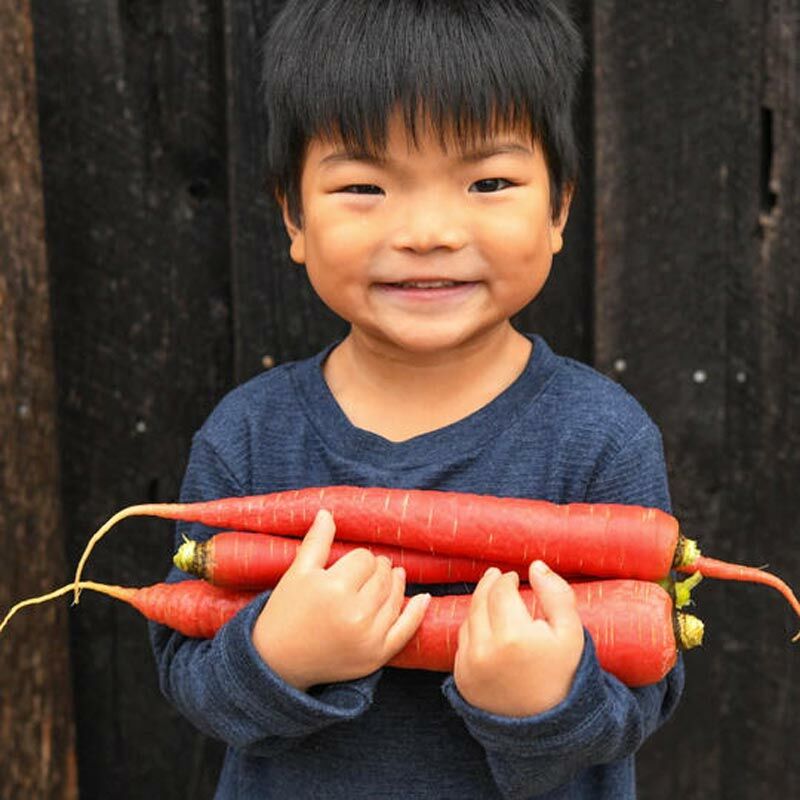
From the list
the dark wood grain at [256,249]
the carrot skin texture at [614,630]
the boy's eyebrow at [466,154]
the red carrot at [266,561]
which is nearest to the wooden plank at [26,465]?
the dark wood grain at [256,249]

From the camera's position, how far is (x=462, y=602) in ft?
4.52

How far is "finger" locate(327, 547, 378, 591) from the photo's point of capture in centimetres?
126

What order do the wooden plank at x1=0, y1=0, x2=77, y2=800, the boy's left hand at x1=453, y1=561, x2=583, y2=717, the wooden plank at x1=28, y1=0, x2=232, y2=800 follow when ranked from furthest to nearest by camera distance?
the wooden plank at x1=28, y1=0, x2=232, y2=800 < the wooden plank at x1=0, y1=0, x2=77, y2=800 < the boy's left hand at x1=453, y1=561, x2=583, y2=717

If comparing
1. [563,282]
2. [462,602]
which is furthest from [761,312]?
[462,602]

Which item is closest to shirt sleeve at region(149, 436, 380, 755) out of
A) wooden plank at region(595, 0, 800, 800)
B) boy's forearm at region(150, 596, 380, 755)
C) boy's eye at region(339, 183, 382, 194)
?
boy's forearm at region(150, 596, 380, 755)

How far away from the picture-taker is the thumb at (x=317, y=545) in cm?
129

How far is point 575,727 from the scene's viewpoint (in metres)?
1.22

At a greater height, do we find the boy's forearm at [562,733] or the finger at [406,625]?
the finger at [406,625]

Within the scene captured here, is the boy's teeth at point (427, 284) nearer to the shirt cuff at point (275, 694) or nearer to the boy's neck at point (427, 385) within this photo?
the boy's neck at point (427, 385)

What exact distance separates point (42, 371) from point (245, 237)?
38 cm

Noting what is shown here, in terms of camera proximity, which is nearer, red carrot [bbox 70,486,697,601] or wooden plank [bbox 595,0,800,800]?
red carrot [bbox 70,486,697,601]

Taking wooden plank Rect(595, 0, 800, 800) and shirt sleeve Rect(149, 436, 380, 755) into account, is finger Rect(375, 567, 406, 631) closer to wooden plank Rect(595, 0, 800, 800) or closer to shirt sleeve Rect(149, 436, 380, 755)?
shirt sleeve Rect(149, 436, 380, 755)

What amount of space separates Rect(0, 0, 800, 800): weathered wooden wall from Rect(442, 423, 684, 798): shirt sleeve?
600mm

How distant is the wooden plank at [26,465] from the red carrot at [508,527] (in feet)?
1.74
